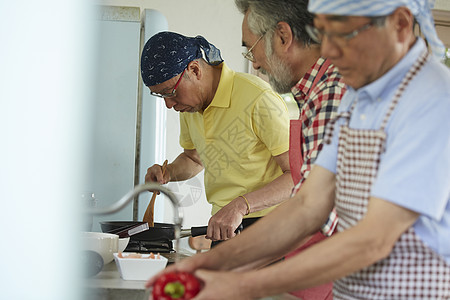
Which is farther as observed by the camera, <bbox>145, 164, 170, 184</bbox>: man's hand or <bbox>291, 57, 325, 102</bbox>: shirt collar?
<bbox>145, 164, 170, 184</bbox>: man's hand

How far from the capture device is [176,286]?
2.99 ft

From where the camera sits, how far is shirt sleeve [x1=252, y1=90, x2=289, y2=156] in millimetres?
1962

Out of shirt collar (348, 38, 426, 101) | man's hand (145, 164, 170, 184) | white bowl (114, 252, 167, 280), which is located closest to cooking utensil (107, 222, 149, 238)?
man's hand (145, 164, 170, 184)

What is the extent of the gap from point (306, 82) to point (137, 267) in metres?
0.67

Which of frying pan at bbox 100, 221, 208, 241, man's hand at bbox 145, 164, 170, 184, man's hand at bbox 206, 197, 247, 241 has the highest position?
man's hand at bbox 145, 164, 170, 184

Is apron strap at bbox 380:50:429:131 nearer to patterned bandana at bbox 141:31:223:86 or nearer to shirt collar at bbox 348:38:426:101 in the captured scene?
shirt collar at bbox 348:38:426:101

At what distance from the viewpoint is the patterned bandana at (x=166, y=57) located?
1.98m

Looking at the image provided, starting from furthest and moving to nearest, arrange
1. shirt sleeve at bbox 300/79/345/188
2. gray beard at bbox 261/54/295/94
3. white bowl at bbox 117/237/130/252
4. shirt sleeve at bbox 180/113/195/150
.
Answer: shirt sleeve at bbox 180/113/195/150, white bowl at bbox 117/237/130/252, gray beard at bbox 261/54/295/94, shirt sleeve at bbox 300/79/345/188

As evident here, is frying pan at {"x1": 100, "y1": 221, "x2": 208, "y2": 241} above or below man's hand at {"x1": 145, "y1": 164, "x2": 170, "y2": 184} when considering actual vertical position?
below

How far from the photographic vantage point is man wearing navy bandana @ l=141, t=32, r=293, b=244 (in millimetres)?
1953

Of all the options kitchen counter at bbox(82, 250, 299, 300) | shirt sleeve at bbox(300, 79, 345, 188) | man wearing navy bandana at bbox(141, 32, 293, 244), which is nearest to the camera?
kitchen counter at bbox(82, 250, 299, 300)

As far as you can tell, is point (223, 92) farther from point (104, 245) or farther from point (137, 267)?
point (137, 267)

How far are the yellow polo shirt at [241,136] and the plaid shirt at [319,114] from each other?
1.79 ft

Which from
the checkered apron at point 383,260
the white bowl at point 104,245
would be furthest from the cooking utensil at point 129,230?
the checkered apron at point 383,260
